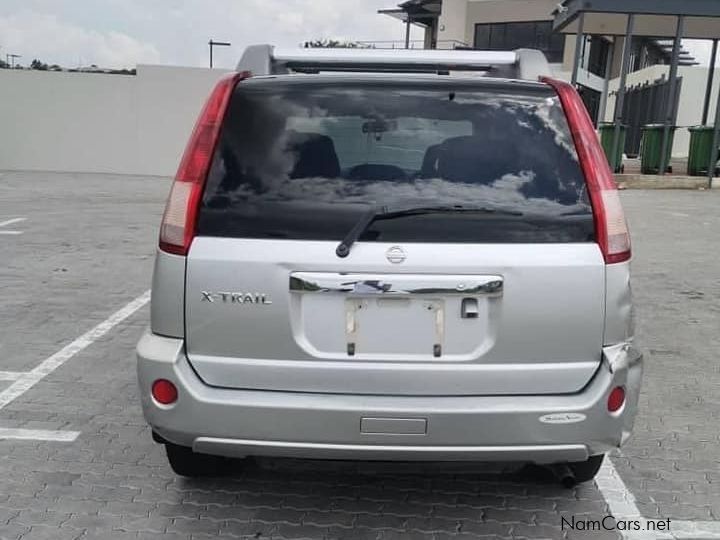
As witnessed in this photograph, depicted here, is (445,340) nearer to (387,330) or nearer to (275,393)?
(387,330)

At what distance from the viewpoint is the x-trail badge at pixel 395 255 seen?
8.20 feet

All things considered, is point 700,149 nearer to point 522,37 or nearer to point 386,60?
point 386,60

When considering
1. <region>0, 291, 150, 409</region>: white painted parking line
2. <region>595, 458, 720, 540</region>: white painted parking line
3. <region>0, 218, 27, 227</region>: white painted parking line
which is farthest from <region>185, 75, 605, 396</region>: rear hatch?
<region>0, 218, 27, 227</region>: white painted parking line

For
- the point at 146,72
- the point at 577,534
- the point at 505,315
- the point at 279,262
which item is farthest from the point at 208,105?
the point at 146,72

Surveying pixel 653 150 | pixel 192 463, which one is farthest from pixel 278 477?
pixel 653 150

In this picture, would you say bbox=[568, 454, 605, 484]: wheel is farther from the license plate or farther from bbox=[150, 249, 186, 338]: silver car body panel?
bbox=[150, 249, 186, 338]: silver car body panel

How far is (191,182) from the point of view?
8.63ft

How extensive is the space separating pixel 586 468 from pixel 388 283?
1430mm

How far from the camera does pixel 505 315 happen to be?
8.29 ft

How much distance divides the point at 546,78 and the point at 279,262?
1407mm

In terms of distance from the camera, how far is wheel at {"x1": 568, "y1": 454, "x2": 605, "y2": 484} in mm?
3205

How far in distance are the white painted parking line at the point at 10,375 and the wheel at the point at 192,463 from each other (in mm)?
1834
